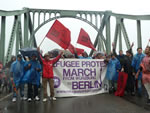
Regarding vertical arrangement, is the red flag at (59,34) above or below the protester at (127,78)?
above

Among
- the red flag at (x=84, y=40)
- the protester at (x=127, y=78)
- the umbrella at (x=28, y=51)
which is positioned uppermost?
the red flag at (x=84, y=40)

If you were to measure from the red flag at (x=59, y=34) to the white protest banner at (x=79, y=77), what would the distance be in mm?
574

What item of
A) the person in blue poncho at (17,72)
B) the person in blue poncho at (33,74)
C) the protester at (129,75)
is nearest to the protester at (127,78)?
the protester at (129,75)

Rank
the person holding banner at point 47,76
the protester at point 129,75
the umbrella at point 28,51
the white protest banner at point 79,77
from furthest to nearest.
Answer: the protester at point 129,75
the white protest banner at point 79,77
the person holding banner at point 47,76
the umbrella at point 28,51

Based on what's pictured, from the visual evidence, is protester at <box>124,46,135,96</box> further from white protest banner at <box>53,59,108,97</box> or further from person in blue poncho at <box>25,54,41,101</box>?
person in blue poncho at <box>25,54,41,101</box>

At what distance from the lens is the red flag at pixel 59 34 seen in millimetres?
5296

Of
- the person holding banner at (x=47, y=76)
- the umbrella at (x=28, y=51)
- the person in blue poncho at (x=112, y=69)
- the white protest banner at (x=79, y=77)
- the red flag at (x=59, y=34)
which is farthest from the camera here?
the person in blue poncho at (x=112, y=69)

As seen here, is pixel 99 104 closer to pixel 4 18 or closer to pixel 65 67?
pixel 65 67

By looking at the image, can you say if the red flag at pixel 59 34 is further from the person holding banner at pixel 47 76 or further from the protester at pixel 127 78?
the protester at pixel 127 78

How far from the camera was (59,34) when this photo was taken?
5.39 meters

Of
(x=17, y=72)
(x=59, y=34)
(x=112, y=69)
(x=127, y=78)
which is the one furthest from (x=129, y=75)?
(x=17, y=72)

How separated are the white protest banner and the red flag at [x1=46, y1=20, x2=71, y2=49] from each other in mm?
574

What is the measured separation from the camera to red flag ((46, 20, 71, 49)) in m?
5.30

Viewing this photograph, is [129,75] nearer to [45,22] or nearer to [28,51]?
[28,51]
